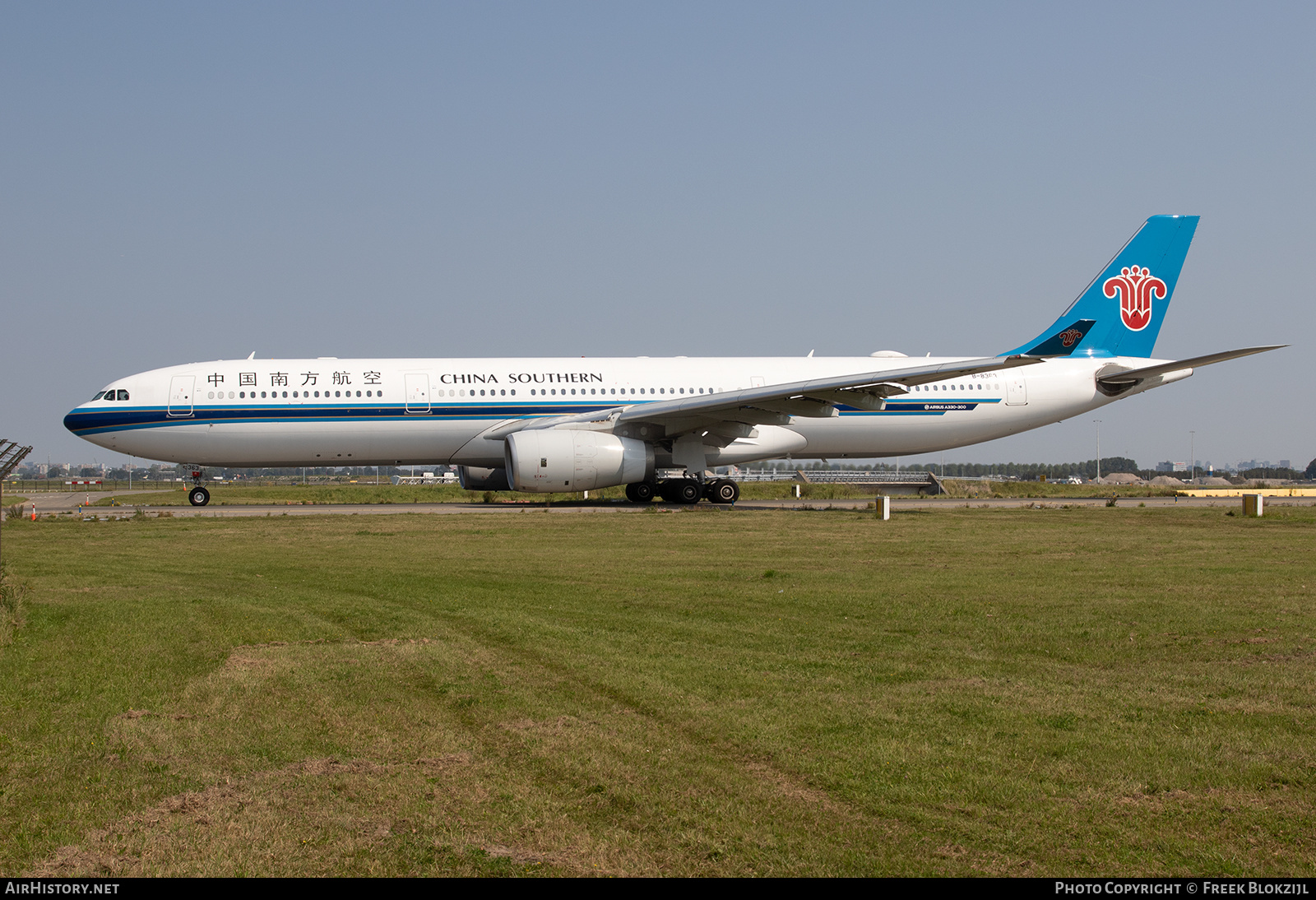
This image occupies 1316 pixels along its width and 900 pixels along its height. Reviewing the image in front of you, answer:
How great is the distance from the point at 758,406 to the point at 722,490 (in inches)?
161

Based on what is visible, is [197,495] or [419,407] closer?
[419,407]

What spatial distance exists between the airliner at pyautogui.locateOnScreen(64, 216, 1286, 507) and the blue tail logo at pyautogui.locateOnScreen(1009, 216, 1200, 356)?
0.05 meters

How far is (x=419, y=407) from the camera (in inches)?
1123

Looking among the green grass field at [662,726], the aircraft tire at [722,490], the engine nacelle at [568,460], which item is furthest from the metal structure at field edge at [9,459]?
the aircraft tire at [722,490]

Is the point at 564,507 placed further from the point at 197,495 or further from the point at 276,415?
the point at 197,495

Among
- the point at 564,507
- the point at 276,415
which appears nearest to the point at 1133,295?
the point at 564,507

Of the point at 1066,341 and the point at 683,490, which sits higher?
the point at 1066,341

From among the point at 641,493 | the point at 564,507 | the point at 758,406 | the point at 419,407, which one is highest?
the point at 419,407

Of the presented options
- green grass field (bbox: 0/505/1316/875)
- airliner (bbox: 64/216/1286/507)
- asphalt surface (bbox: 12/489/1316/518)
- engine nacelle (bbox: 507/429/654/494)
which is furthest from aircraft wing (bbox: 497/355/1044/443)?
green grass field (bbox: 0/505/1316/875)

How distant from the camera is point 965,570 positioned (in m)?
13.7

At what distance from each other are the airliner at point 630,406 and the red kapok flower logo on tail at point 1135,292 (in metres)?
0.05

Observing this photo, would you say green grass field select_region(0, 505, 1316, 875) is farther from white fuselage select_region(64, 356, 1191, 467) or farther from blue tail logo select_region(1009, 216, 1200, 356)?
blue tail logo select_region(1009, 216, 1200, 356)

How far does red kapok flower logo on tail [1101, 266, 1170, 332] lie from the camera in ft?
105

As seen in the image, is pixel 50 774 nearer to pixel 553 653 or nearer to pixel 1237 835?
pixel 553 653
